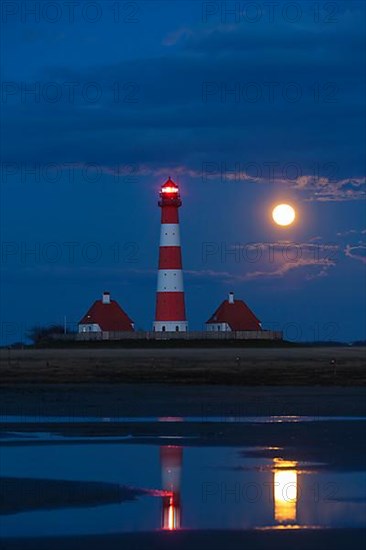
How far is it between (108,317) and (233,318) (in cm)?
886

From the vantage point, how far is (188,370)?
4559cm

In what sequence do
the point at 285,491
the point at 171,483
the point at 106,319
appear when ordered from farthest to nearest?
1. the point at 106,319
2. the point at 171,483
3. the point at 285,491

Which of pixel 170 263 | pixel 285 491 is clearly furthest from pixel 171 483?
pixel 170 263

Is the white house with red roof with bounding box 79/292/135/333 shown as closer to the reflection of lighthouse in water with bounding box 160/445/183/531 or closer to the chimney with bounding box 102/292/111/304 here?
the chimney with bounding box 102/292/111/304

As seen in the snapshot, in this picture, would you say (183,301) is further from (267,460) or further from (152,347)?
(267,460)

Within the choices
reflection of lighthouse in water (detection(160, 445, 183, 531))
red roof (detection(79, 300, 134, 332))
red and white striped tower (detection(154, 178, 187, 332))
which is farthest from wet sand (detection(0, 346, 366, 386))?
red roof (detection(79, 300, 134, 332))

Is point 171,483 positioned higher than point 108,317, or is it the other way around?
point 108,317

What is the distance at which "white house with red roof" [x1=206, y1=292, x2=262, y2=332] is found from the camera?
81062mm

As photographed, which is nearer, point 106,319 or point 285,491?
point 285,491

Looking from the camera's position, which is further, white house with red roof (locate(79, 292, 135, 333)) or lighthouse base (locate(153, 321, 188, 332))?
white house with red roof (locate(79, 292, 135, 333))

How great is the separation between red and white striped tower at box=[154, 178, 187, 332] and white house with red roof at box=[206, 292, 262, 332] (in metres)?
9.48

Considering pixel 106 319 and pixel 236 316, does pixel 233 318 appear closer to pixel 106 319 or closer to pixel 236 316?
pixel 236 316

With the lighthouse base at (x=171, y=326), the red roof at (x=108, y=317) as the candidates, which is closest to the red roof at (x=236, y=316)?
the red roof at (x=108, y=317)

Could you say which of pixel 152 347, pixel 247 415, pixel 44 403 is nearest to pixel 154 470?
pixel 247 415
